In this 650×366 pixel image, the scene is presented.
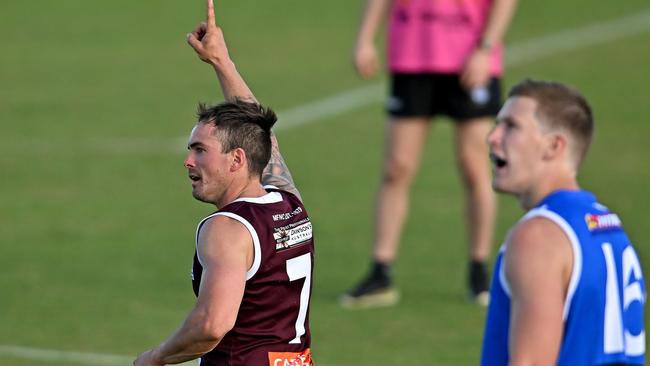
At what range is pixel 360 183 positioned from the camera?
13.9 metres

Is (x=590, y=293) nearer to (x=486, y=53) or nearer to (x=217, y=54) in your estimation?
(x=217, y=54)

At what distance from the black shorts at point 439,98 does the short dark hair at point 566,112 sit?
5.28 m

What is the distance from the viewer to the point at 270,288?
518 cm

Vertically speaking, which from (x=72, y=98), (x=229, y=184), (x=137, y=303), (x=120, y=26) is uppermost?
(x=120, y=26)

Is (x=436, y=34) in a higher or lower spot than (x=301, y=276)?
higher

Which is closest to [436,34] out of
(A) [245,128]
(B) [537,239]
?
(A) [245,128]

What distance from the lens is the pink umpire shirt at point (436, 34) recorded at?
9.80 m

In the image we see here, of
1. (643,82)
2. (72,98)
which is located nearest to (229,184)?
(72,98)

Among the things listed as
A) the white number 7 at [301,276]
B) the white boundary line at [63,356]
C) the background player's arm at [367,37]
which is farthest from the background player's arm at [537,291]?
the background player's arm at [367,37]

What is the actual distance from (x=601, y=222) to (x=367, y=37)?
5.94 metres

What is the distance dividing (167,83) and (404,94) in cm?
993

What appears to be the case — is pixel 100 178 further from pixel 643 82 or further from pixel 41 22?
pixel 41 22

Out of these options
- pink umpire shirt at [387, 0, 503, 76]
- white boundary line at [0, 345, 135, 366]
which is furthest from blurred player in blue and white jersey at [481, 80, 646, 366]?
pink umpire shirt at [387, 0, 503, 76]

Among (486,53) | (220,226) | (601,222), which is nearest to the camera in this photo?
(601,222)
